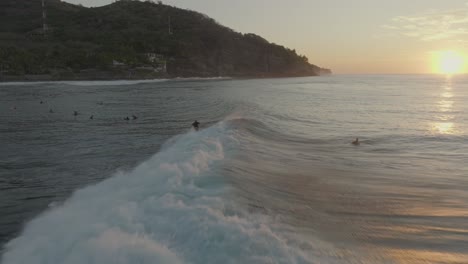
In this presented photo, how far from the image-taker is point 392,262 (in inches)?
271

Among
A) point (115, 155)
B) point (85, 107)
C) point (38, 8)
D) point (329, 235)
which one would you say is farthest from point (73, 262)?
point (38, 8)

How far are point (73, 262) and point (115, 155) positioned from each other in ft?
32.3

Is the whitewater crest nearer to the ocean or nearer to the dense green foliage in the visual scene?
the ocean

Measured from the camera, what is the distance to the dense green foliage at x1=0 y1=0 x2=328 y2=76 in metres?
108

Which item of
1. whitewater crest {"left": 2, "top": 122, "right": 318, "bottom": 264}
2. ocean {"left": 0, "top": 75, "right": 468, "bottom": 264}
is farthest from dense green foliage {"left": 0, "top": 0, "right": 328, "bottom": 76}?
whitewater crest {"left": 2, "top": 122, "right": 318, "bottom": 264}

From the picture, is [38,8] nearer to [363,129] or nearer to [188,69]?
[188,69]

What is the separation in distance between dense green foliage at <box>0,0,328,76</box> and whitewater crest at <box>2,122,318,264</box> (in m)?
92.1

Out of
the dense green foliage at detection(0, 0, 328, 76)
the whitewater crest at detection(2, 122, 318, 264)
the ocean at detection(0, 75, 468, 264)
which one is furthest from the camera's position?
the dense green foliage at detection(0, 0, 328, 76)

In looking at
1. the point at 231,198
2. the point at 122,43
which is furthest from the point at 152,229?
the point at 122,43

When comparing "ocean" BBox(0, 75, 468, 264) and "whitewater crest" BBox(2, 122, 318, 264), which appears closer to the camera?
"whitewater crest" BBox(2, 122, 318, 264)

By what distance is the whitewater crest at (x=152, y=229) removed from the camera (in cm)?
660

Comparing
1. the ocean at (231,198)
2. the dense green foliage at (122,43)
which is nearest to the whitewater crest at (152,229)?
the ocean at (231,198)

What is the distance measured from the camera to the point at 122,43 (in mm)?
143250

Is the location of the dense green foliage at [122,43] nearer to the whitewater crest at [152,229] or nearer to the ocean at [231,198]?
the ocean at [231,198]
